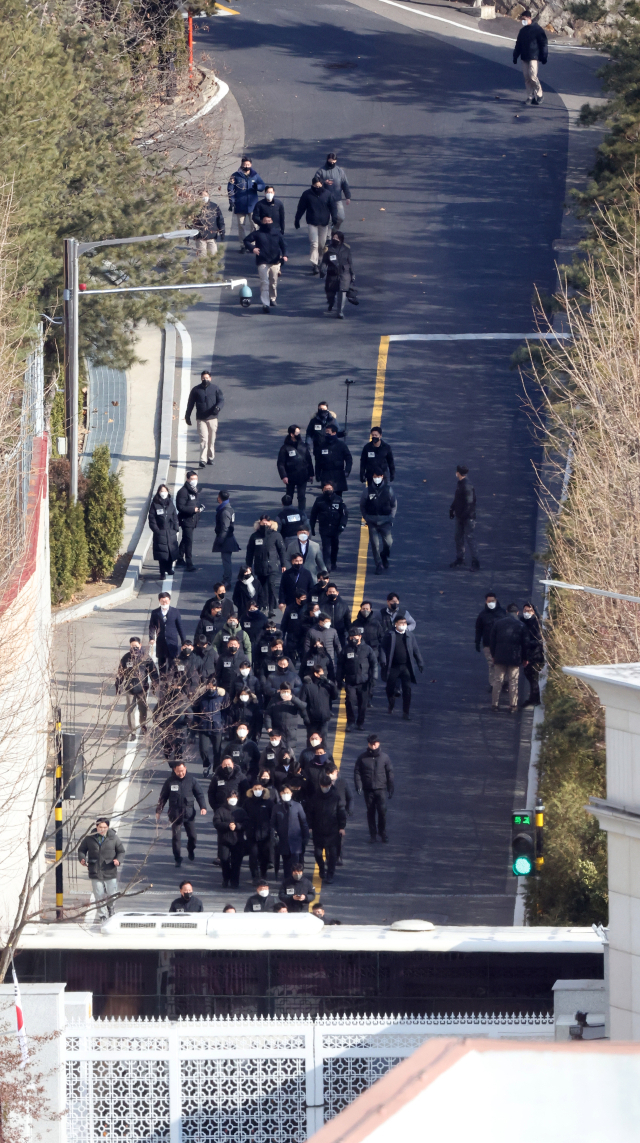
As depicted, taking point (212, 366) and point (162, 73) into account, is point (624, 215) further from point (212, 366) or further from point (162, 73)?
point (162, 73)

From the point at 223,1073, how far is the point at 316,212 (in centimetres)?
2295

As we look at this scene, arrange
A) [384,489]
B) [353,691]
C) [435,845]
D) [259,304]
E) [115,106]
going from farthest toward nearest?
[259,304]
[115,106]
[384,489]
[353,691]
[435,845]

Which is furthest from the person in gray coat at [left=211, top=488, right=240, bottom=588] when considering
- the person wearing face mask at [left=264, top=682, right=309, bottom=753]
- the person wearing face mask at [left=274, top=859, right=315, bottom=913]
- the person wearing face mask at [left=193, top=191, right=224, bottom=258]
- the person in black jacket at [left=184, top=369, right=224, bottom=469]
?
the person wearing face mask at [left=274, top=859, right=315, bottom=913]

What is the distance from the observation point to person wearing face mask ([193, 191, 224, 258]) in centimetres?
3528

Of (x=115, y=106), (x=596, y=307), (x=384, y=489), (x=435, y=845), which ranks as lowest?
(x=435, y=845)

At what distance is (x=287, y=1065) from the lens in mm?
16359

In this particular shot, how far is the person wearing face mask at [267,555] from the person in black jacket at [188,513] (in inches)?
73.0

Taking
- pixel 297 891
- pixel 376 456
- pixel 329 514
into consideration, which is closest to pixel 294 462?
pixel 376 456

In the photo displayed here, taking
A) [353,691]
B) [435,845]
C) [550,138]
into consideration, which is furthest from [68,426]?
[550,138]

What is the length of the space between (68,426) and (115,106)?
738cm

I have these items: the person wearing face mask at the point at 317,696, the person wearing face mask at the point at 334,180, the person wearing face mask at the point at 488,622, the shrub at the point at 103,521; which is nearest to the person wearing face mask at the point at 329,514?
the person wearing face mask at the point at 488,622

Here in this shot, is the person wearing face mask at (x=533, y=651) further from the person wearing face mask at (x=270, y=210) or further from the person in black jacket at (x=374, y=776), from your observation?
the person wearing face mask at (x=270, y=210)

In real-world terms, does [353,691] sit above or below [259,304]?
below

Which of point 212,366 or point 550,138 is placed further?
point 550,138
